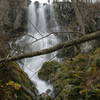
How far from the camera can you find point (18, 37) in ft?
87.8

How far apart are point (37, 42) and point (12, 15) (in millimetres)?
6764

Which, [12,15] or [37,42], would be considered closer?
[37,42]

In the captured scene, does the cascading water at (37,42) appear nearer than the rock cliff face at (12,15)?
Yes

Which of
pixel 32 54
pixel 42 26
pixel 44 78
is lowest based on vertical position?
pixel 44 78

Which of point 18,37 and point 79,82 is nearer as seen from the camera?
point 79,82

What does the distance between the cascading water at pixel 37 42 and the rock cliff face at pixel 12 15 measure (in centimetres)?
91

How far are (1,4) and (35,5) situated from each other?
4.23 metres

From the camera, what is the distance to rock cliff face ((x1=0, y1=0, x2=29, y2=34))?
2908 centimetres

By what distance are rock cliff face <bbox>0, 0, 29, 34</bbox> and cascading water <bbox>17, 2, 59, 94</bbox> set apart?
0.91 meters

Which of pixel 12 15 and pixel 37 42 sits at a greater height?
pixel 12 15

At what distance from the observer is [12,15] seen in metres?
30.3

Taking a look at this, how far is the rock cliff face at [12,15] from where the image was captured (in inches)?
1145

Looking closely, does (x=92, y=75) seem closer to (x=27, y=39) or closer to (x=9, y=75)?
(x=9, y=75)

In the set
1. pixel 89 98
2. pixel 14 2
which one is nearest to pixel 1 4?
pixel 14 2
